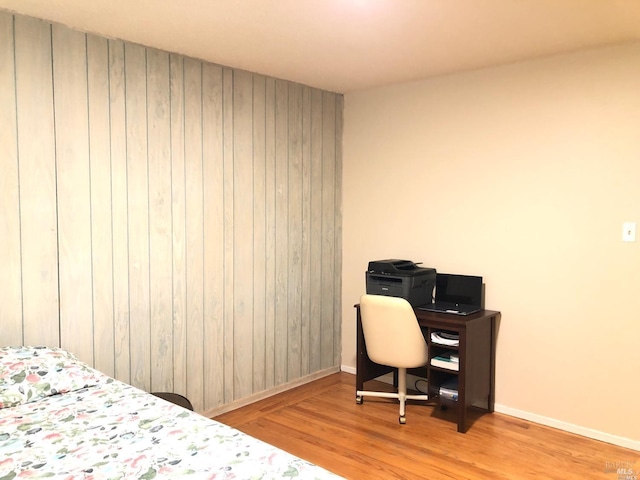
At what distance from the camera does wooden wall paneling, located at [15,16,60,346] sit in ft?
8.48

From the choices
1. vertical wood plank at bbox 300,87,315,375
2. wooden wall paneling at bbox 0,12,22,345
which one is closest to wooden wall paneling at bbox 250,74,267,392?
vertical wood plank at bbox 300,87,315,375

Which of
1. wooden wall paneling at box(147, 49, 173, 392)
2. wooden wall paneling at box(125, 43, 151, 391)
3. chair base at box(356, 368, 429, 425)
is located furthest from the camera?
chair base at box(356, 368, 429, 425)

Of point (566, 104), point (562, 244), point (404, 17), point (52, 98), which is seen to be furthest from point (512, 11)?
point (52, 98)

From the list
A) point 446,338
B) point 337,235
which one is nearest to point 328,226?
point 337,235

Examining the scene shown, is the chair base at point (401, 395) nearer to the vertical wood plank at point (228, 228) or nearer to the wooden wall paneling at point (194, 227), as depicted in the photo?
the vertical wood plank at point (228, 228)

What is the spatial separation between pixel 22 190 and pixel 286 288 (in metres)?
1.99

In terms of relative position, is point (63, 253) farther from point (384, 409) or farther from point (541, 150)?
point (541, 150)

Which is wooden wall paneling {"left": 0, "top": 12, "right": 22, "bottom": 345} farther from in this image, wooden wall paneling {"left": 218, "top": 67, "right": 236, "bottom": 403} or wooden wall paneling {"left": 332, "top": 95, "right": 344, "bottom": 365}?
wooden wall paneling {"left": 332, "top": 95, "right": 344, "bottom": 365}

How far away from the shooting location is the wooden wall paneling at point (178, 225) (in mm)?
3219

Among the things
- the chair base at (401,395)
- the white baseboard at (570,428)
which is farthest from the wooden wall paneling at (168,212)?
the white baseboard at (570,428)

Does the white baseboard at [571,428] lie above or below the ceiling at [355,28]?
below

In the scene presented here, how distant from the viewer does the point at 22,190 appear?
2590 millimetres

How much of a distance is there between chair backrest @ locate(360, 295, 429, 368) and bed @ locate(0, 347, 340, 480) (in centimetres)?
159

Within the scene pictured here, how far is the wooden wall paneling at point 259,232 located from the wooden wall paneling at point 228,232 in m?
0.20
